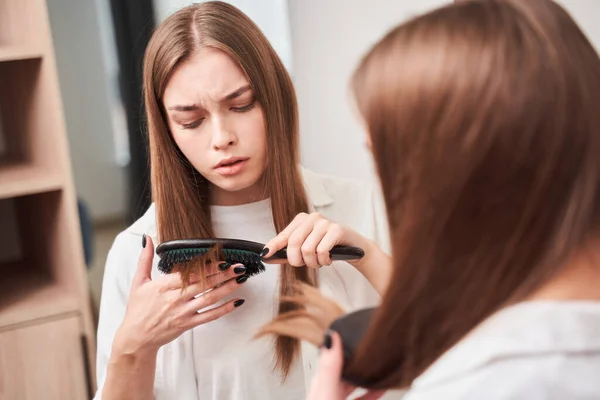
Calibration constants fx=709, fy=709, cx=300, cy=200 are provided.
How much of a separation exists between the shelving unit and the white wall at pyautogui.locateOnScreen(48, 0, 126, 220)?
0.12ft

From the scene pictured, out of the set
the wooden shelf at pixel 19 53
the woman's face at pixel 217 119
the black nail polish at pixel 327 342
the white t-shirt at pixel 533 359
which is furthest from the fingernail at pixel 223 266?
the wooden shelf at pixel 19 53

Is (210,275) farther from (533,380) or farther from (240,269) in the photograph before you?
(533,380)

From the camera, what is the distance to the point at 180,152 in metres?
0.76

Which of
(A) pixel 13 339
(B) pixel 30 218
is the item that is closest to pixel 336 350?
(A) pixel 13 339

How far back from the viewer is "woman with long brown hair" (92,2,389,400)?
28.0 inches

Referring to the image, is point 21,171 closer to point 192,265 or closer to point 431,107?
point 192,265

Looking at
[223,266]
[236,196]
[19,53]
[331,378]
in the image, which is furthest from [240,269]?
[19,53]

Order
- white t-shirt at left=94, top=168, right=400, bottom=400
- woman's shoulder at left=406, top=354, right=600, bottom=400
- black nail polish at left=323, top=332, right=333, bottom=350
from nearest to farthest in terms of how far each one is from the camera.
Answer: woman's shoulder at left=406, top=354, right=600, bottom=400 → black nail polish at left=323, top=332, right=333, bottom=350 → white t-shirt at left=94, top=168, right=400, bottom=400

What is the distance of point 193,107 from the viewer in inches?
28.0

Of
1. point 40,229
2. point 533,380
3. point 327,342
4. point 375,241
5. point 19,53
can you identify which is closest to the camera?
point 533,380

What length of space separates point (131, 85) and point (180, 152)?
0.73 feet

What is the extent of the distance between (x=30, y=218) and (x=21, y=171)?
0.37ft

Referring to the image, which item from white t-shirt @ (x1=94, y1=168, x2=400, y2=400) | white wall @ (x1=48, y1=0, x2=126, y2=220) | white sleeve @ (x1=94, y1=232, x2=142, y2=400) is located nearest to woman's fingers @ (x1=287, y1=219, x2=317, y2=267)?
white t-shirt @ (x1=94, y1=168, x2=400, y2=400)

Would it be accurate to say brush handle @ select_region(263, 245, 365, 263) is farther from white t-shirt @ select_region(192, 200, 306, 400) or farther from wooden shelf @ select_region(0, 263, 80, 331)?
wooden shelf @ select_region(0, 263, 80, 331)
